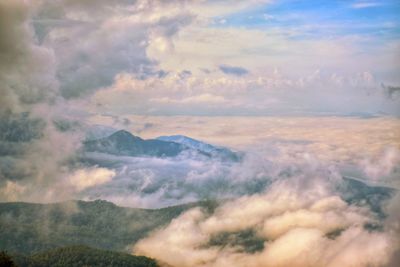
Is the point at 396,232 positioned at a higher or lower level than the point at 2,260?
lower

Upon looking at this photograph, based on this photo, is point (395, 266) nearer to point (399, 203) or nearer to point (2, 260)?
point (399, 203)

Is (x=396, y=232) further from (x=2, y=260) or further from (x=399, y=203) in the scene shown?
(x=2, y=260)

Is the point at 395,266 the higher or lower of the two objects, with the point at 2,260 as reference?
lower

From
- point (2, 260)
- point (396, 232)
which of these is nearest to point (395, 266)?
point (396, 232)

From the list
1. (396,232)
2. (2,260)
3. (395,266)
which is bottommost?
(395,266)

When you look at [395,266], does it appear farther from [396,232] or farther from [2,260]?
[2,260]

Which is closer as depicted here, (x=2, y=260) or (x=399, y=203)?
(x=2, y=260)

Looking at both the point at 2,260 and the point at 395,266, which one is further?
the point at 395,266
